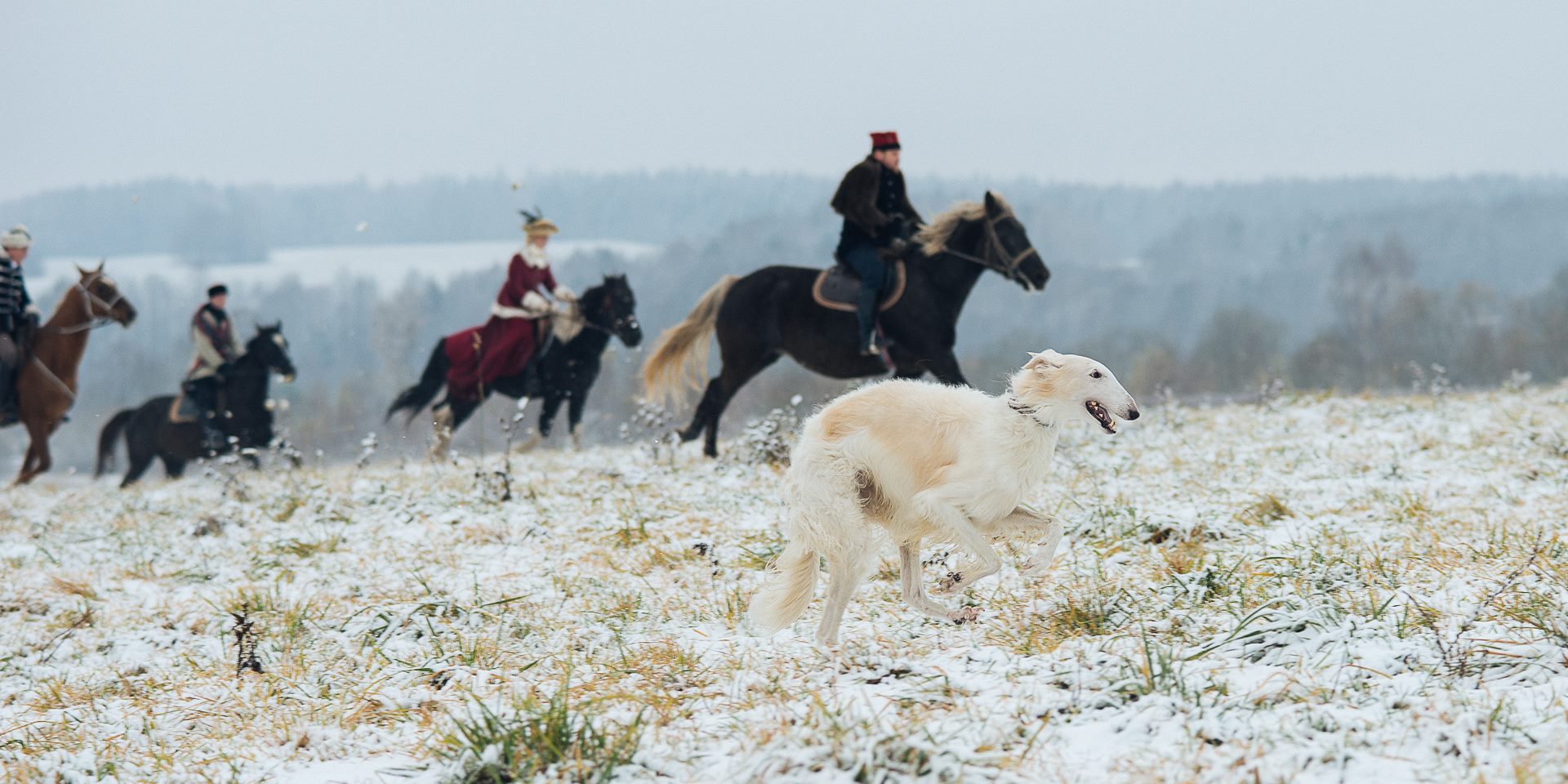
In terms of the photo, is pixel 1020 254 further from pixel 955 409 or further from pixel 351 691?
pixel 351 691

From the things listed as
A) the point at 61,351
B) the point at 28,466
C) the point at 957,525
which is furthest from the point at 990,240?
the point at 28,466

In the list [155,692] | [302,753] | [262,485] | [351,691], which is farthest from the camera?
[262,485]

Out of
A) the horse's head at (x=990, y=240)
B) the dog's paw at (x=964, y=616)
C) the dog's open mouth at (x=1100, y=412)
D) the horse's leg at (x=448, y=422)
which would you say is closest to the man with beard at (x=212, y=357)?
the horse's leg at (x=448, y=422)

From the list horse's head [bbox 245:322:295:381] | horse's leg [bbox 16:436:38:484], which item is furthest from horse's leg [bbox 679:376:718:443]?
horse's leg [bbox 16:436:38:484]

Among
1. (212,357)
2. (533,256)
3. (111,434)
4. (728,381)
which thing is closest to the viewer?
(728,381)

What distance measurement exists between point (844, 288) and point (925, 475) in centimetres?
613

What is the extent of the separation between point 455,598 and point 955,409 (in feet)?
9.32

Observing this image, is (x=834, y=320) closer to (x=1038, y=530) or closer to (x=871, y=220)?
(x=871, y=220)

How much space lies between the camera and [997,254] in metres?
10.3

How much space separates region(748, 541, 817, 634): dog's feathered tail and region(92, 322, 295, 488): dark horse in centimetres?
1010

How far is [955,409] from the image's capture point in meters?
4.85

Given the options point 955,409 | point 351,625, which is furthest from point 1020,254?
point 351,625

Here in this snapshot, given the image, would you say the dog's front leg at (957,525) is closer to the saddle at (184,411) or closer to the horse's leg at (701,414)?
the horse's leg at (701,414)

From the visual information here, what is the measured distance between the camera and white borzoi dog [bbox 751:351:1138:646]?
15.1 feet
